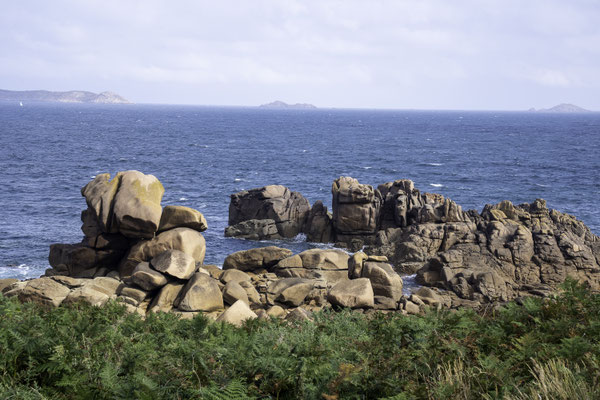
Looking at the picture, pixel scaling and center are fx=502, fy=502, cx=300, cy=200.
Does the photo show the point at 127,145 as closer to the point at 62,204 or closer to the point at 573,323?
the point at 62,204

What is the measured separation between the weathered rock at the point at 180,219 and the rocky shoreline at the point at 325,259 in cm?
5

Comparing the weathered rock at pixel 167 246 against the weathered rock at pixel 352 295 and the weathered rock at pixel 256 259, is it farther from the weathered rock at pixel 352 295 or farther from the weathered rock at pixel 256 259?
the weathered rock at pixel 352 295

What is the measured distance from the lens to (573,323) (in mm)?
8758

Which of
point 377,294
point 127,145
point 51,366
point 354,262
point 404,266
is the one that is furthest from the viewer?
point 127,145

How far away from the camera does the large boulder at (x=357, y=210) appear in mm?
36531

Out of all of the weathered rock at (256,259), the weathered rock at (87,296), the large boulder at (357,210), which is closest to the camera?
the weathered rock at (87,296)

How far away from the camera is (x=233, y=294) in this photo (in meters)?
19.9

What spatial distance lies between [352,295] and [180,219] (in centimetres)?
931

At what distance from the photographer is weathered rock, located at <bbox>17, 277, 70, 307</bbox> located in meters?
18.3

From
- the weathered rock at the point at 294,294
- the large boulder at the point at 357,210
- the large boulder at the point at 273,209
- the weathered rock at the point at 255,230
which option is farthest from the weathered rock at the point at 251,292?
the large boulder at the point at 273,209

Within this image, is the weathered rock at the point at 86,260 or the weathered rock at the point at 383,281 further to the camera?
the weathered rock at the point at 86,260

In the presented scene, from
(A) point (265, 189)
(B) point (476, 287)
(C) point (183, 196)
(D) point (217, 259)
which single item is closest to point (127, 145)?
(C) point (183, 196)

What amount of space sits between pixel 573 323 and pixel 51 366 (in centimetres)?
852

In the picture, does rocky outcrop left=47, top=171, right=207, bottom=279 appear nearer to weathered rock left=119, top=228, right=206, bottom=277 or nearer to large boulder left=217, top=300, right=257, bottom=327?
weathered rock left=119, top=228, right=206, bottom=277
